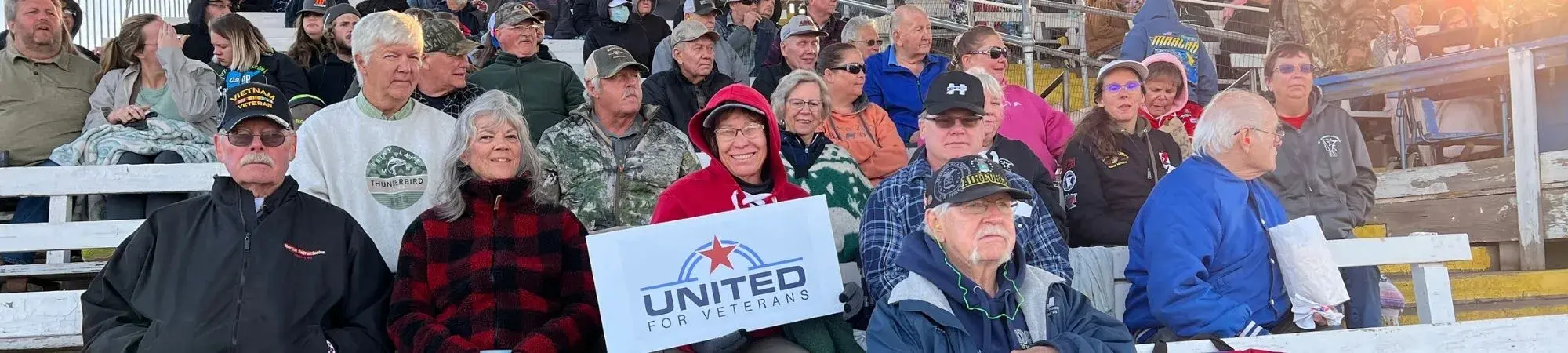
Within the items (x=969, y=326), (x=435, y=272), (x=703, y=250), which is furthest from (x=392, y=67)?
(x=969, y=326)

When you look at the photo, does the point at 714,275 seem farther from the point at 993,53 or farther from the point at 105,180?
the point at 105,180

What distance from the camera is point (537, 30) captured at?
7621mm

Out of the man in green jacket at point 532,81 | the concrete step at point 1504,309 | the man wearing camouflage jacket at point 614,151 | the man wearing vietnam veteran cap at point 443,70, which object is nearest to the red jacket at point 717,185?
the man wearing camouflage jacket at point 614,151

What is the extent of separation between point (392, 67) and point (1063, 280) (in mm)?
2664

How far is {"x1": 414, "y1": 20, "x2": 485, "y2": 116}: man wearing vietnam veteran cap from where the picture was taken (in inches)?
234

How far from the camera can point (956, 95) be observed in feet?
15.9

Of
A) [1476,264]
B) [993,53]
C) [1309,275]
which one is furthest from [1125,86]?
[1476,264]

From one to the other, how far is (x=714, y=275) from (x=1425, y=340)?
2334 mm

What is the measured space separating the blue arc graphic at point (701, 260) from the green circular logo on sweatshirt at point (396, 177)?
4.21ft

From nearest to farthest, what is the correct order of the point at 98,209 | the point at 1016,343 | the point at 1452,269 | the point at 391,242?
1. the point at 1016,343
2. the point at 391,242
3. the point at 98,209
4. the point at 1452,269

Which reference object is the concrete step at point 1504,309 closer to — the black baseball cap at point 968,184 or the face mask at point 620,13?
the black baseball cap at point 968,184

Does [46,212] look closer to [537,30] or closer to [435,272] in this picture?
[537,30]

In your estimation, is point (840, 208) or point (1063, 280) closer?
point (1063, 280)

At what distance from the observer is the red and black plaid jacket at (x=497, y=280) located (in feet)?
13.6
